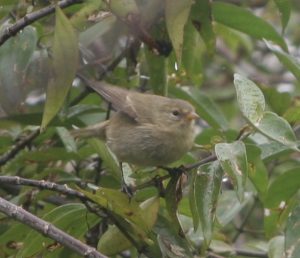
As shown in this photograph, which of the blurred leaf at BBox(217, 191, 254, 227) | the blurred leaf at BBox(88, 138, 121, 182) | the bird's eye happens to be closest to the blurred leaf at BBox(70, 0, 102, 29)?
the blurred leaf at BBox(88, 138, 121, 182)

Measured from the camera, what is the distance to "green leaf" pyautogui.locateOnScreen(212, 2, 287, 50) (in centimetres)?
357

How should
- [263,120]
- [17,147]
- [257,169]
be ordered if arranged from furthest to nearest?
[17,147] < [257,169] < [263,120]

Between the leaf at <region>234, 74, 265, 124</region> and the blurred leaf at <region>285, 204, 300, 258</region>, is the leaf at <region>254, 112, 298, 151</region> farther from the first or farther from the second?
the blurred leaf at <region>285, 204, 300, 258</region>

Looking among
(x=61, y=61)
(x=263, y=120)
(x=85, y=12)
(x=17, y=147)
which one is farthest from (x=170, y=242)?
(x=17, y=147)

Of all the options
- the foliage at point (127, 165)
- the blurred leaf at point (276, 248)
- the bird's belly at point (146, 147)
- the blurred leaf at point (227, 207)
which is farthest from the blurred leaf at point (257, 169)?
the blurred leaf at point (227, 207)

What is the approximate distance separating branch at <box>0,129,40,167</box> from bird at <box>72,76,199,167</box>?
150 mm

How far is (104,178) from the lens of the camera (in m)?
3.75

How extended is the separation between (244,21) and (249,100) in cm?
100

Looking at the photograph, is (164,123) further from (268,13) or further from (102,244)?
(268,13)

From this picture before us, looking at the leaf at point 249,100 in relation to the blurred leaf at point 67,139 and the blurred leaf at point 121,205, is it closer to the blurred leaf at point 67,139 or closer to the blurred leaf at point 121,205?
the blurred leaf at point 121,205

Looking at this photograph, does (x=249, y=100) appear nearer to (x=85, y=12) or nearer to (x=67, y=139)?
(x=85, y=12)

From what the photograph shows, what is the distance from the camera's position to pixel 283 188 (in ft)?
10.7

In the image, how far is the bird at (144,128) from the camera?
358cm

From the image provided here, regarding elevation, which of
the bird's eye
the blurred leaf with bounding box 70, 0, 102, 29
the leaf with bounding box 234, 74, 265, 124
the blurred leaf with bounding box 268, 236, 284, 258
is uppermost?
the blurred leaf with bounding box 70, 0, 102, 29
